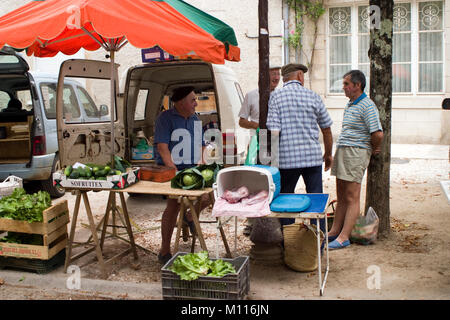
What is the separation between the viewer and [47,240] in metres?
4.92

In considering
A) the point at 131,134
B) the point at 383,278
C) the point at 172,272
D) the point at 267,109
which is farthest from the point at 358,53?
the point at 172,272

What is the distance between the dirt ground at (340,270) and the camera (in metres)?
4.39

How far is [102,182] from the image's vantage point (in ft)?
15.4

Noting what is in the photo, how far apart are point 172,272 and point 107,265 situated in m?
Answer: 1.30

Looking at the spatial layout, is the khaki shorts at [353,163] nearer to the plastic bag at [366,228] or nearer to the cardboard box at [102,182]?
the plastic bag at [366,228]

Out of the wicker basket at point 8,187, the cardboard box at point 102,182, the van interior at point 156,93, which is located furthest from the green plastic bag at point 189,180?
the van interior at point 156,93

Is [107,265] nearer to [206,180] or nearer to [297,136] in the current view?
[206,180]

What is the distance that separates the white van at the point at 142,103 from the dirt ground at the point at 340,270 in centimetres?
107

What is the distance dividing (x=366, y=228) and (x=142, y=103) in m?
4.28

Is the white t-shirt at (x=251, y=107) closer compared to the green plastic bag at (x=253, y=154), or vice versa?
the green plastic bag at (x=253, y=154)

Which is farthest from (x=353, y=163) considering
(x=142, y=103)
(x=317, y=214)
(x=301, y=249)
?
(x=142, y=103)

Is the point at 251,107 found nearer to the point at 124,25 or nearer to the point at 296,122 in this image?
the point at 296,122

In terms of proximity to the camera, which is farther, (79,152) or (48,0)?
(79,152)

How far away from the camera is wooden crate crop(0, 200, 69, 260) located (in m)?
4.92
